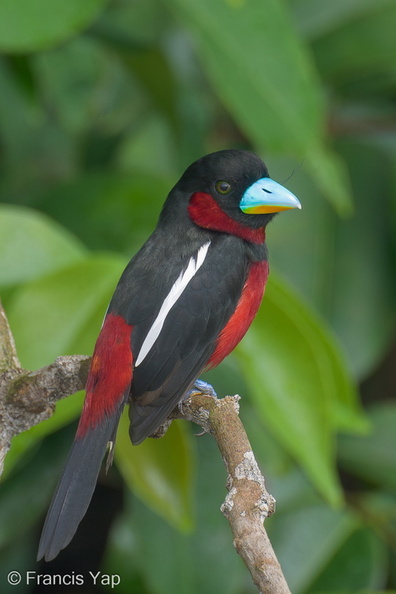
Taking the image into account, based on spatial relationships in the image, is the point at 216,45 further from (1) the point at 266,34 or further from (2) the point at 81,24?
(2) the point at 81,24

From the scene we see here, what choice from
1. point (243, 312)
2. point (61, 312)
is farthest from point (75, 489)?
point (61, 312)

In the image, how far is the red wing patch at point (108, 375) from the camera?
1.40 m

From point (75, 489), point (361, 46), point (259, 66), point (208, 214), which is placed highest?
point (361, 46)

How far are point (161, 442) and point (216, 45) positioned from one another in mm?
953

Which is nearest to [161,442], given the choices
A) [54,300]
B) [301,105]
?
[54,300]

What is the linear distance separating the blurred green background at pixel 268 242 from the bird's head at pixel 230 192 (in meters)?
0.41

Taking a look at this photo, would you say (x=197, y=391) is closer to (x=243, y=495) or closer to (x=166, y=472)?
(x=243, y=495)

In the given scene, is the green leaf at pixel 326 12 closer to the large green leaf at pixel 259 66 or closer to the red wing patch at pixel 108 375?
the large green leaf at pixel 259 66

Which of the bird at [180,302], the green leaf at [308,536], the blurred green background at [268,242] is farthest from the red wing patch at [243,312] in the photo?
the green leaf at [308,536]

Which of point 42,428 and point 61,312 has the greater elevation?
point 61,312

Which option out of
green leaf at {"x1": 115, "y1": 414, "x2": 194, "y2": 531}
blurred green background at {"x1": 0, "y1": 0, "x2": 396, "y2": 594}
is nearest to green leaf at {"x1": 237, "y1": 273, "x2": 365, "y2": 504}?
blurred green background at {"x1": 0, "y1": 0, "x2": 396, "y2": 594}

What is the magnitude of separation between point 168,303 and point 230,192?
0.22 metres

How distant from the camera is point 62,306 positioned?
76.5 inches

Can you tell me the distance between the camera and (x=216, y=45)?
2.29 metres
